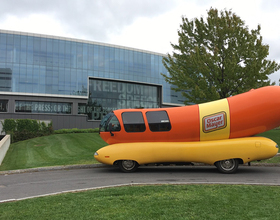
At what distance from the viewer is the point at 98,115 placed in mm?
46656

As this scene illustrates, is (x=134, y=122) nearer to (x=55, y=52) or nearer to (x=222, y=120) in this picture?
(x=222, y=120)

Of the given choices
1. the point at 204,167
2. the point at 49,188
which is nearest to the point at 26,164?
the point at 49,188

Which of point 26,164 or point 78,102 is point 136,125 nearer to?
point 26,164

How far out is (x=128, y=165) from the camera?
37.0 feet

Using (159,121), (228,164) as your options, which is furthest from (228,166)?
(159,121)

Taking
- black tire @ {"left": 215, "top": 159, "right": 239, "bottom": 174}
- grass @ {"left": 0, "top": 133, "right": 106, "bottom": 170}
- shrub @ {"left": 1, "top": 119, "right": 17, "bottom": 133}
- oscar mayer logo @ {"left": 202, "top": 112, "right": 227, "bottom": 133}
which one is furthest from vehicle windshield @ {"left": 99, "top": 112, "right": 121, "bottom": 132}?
shrub @ {"left": 1, "top": 119, "right": 17, "bottom": 133}

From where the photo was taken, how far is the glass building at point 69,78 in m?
41.3

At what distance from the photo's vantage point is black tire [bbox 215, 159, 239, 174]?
414 inches

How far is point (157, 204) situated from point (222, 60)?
13948 mm

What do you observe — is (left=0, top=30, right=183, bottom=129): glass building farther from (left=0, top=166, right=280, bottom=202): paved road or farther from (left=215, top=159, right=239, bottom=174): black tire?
(left=215, top=159, right=239, bottom=174): black tire

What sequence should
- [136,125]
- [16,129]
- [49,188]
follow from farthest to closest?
1. [16,129]
2. [136,125]
3. [49,188]

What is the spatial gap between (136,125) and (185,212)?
6305 millimetres

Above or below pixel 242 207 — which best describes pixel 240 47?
above

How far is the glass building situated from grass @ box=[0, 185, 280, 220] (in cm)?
3607
